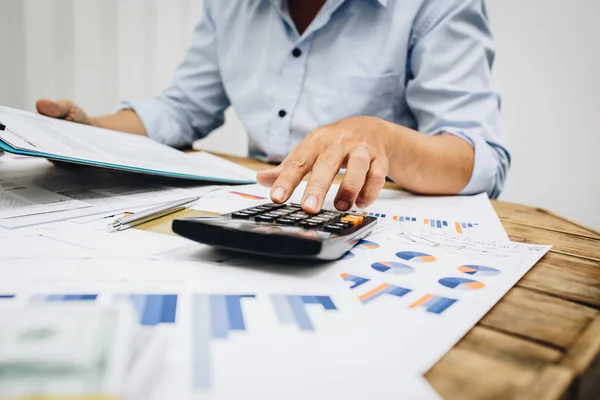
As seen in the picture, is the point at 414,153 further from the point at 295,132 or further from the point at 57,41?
the point at 57,41

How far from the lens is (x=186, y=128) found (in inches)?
39.1

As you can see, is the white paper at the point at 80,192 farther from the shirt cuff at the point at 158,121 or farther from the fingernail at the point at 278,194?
the shirt cuff at the point at 158,121

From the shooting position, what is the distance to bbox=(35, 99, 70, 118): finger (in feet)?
2.33

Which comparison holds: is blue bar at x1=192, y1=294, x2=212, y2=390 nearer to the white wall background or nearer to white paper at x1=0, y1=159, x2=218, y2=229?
white paper at x1=0, y1=159, x2=218, y2=229

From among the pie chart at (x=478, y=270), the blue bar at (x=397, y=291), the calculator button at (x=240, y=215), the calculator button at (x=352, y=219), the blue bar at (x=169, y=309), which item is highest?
the calculator button at (x=240, y=215)

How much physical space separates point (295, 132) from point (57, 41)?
0.98 metres

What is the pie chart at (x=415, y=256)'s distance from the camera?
12.6 inches

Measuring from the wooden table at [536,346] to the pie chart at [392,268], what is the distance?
60 mm

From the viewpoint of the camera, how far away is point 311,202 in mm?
370

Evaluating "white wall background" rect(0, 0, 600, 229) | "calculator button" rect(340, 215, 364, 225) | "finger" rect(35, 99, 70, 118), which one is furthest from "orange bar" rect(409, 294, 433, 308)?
"white wall background" rect(0, 0, 600, 229)

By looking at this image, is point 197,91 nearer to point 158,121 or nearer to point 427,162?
point 158,121

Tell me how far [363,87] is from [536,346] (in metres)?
0.63

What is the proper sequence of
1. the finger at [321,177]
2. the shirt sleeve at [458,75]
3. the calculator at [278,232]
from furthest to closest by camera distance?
1. the shirt sleeve at [458,75]
2. the finger at [321,177]
3. the calculator at [278,232]

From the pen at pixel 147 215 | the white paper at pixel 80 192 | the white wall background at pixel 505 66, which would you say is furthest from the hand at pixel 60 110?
the white wall background at pixel 505 66
